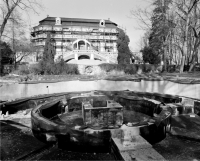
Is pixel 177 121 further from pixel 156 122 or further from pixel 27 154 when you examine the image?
pixel 27 154

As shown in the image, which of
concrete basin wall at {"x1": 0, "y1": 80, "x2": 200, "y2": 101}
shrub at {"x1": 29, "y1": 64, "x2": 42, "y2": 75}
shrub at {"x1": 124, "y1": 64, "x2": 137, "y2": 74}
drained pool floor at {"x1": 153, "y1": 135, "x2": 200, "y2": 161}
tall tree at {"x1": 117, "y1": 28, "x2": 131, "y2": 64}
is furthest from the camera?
tall tree at {"x1": 117, "y1": 28, "x2": 131, "y2": 64}

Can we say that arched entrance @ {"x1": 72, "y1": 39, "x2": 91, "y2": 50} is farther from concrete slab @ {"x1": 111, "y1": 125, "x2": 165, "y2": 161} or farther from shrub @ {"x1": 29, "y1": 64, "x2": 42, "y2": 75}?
concrete slab @ {"x1": 111, "y1": 125, "x2": 165, "y2": 161}

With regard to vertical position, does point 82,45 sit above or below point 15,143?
above

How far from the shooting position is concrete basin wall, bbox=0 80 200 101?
11198mm

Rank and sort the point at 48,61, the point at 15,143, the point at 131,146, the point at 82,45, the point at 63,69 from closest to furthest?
the point at 131,146, the point at 15,143, the point at 48,61, the point at 63,69, the point at 82,45

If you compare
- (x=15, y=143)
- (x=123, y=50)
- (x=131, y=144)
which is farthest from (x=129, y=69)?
(x=131, y=144)

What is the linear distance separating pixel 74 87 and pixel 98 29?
5420 cm

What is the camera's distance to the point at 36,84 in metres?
12.4

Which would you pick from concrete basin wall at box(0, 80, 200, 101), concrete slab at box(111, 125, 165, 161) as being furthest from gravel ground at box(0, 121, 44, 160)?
concrete basin wall at box(0, 80, 200, 101)

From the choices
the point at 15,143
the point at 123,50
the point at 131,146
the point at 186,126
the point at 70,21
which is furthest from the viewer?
the point at 70,21

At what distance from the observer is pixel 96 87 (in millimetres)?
14211

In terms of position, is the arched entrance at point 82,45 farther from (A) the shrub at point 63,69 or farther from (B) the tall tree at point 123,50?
(A) the shrub at point 63,69

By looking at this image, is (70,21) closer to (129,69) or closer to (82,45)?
(82,45)

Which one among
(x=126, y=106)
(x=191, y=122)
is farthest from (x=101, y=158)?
(x=126, y=106)
